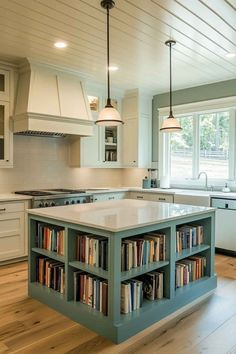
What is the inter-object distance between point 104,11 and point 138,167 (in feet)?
10.6

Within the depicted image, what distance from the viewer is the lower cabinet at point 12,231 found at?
12.9 ft

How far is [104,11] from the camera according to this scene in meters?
2.84

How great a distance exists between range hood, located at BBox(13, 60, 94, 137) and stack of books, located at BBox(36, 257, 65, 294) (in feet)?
6.07

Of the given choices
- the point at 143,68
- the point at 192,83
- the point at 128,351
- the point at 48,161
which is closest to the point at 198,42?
the point at 143,68

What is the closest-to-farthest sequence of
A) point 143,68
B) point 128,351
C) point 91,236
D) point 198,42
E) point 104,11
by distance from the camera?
point 128,351 → point 91,236 → point 104,11 → point 198,42 → point 143,68

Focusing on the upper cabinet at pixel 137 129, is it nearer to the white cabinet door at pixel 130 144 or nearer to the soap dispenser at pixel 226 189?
the white cabinet door at pixel 130 144

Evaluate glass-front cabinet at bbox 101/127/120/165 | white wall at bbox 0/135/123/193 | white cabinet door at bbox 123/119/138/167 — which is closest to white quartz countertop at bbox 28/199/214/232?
white wall at bbox 0/135/123/193

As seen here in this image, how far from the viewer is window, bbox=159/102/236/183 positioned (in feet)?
16.5

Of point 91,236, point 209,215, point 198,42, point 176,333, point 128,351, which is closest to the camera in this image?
point 128,351

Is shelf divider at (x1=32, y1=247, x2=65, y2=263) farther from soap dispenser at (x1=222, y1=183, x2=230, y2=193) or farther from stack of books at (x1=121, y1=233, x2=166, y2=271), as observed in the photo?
soap dispenser at (x1=222, y1=183, x2=230, y2=193)

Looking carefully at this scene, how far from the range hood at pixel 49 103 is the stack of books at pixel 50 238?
5.25 ft

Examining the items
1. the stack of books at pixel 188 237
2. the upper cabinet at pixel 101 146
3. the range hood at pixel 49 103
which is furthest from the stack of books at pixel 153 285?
the upper cabinet at pixel 101 146

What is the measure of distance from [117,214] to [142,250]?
0.39 m

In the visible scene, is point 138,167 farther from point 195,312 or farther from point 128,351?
point 128,351
